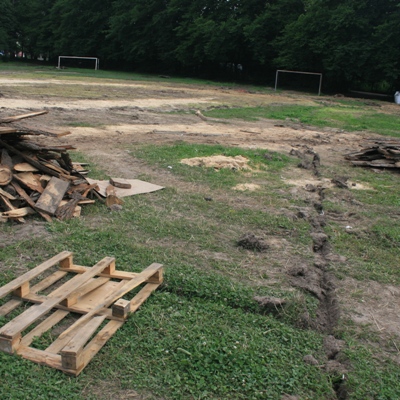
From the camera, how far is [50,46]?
2424 inches

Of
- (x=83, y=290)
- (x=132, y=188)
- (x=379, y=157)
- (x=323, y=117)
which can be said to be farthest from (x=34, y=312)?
(x=323, y=117)

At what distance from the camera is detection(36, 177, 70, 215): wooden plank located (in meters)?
6.07

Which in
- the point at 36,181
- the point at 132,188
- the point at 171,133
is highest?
the point at 171,133

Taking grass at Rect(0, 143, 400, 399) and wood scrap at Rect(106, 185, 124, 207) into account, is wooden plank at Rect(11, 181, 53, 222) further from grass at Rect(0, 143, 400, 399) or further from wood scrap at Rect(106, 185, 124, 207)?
→ wood scrap at Rect(106, 185, 124, 207)

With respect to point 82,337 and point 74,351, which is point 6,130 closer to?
point 82,337

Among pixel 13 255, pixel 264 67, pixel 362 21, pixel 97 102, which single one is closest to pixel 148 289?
pixel 13 255

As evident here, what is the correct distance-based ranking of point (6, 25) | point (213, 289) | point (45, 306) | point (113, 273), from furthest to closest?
point (6, 25), point (113, 273), point (213, 289), point (45, 306)

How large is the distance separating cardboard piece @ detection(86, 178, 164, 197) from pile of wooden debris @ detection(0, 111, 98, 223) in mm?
196

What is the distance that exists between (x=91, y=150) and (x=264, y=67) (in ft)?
124

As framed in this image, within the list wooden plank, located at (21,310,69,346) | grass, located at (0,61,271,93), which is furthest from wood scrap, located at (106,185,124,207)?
grass, located at (0,61,271,93)

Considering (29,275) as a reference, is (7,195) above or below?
above

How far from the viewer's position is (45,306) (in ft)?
12.4

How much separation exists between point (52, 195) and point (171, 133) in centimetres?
786

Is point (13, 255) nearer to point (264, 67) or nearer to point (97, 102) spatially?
point (97, 102)
